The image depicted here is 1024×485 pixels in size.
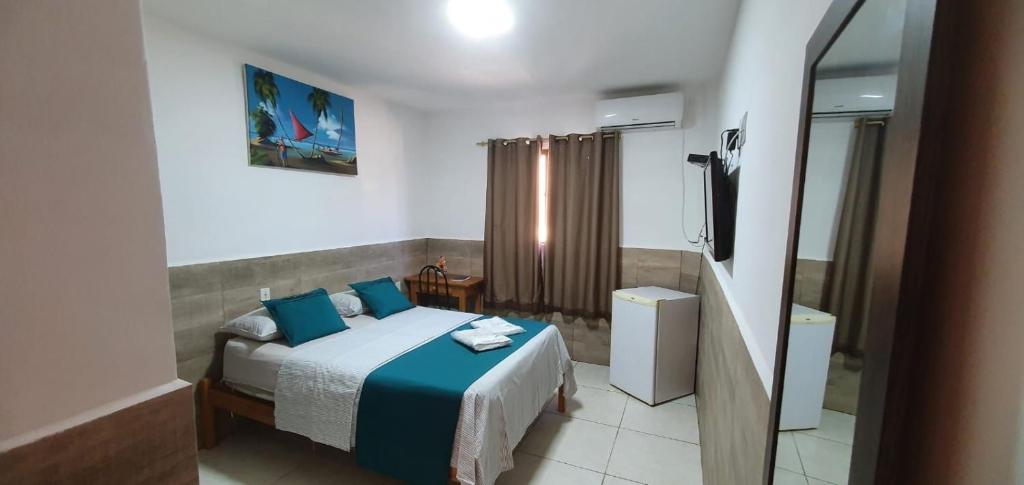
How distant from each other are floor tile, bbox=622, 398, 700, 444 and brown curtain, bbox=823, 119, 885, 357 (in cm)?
241

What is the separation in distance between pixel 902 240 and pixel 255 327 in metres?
2.93

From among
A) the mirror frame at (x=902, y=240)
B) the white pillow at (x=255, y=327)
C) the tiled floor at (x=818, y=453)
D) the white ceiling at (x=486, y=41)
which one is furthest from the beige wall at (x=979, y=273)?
the white pillow at (x=255, y=327)

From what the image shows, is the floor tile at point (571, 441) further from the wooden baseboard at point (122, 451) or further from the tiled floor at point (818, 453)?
the wooden baseboard at point (122, 451)

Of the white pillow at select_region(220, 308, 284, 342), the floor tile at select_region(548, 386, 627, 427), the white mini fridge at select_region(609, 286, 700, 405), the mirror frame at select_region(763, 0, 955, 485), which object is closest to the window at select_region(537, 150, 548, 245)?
the white mini fridge at select_region(609, 286, 700, 405)

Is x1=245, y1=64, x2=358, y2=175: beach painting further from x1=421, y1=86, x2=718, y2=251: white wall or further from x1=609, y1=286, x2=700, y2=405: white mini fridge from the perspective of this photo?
x1=609, y1=286, x2=700, y2=405: white mini fridge

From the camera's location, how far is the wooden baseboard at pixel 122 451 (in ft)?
1.27

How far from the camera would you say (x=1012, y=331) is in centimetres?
29

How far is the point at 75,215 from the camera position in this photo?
0.41 metres

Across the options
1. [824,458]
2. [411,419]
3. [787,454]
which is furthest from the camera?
[411,419]

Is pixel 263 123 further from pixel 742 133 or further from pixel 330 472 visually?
pixel 742 133

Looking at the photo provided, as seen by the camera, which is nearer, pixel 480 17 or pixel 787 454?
pixel 787 454

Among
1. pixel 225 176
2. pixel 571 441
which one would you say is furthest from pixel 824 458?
pixel 225 176

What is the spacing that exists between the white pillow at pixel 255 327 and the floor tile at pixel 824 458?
272cm

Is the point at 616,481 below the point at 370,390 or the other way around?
below
